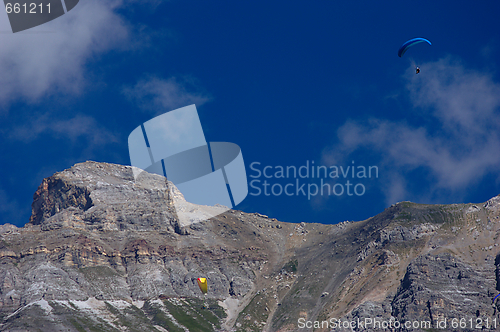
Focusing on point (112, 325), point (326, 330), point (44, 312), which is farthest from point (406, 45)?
point (44, 312)

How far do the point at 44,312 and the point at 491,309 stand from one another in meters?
165

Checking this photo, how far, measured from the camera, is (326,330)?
182750mm

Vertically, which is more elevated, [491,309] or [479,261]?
[479,261]

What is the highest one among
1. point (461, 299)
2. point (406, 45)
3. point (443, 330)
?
point (406, 45)

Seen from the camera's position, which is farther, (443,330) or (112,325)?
(112,325)

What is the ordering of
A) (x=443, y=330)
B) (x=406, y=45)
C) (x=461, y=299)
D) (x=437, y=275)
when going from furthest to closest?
(x=437, y=275), (x=461, y=299), (x=443, y=330), (x=406, y=45)

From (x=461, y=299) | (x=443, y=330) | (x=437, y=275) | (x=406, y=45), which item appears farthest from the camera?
(x=437, y=275)

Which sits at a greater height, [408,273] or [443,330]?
[408,273]

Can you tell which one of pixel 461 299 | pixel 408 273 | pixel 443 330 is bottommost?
pixel 443 330

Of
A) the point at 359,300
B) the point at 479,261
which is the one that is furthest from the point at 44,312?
the point at 479,261

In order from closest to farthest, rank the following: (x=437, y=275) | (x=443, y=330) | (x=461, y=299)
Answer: (x=443, y=330) < (x=461, y=299) < (x=437, y=275)

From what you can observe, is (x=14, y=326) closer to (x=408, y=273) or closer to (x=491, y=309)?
(x=408, y=273)

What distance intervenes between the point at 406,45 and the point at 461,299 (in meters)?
107

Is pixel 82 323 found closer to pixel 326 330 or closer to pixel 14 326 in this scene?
pixel 14 326
